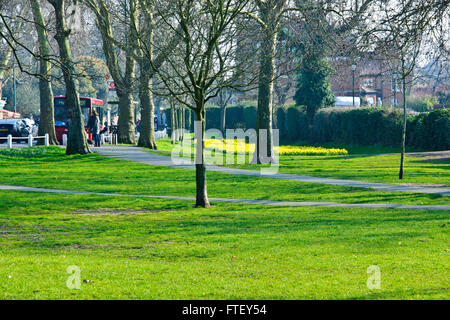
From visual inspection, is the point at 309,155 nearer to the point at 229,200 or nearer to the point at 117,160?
the point at 117,160

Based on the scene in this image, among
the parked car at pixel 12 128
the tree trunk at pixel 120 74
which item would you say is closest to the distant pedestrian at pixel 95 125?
the tree trunk at pixel 120 74

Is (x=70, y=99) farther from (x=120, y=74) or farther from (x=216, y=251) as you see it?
(x=216, y=251)

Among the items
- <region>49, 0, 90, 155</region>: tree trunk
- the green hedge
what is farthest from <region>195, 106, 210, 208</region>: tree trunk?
the green hedge

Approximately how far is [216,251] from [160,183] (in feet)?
33.5

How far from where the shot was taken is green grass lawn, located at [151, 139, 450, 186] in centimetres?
2078

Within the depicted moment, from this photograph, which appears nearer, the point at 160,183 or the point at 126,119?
the point at 160,183

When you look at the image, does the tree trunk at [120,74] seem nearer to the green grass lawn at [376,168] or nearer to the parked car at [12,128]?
the parked car at [12,128]

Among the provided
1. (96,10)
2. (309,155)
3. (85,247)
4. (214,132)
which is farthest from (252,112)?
(85,247)

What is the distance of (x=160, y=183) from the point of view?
19.5 m

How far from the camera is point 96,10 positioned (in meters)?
29.2

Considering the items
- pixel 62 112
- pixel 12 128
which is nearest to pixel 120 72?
pixel 62 112

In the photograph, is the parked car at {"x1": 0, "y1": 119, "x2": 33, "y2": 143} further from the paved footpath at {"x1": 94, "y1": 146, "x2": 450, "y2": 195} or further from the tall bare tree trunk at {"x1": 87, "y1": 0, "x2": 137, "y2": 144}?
the paved footpath at {"x1": 94, "y1": 146, "x2": 450, "y2": 195}

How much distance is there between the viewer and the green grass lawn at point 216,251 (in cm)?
687

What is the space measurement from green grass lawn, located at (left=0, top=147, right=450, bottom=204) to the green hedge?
55.6 feet
